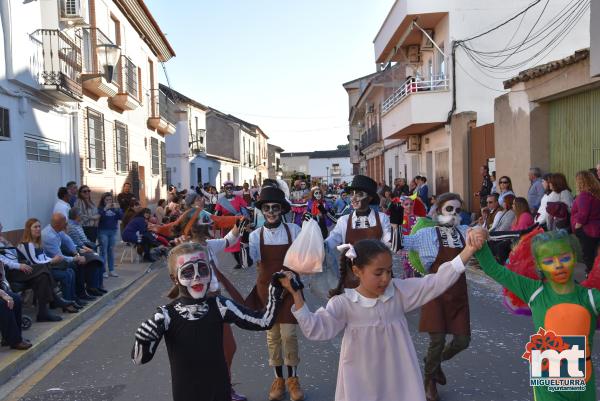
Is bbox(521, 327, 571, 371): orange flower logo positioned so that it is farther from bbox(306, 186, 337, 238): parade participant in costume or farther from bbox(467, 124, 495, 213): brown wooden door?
bbox(467, 124, 495, 213): brown wooden door

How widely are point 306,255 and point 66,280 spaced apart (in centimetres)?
548

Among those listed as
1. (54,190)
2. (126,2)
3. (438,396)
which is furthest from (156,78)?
(438,396)

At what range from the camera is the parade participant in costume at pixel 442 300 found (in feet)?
15.5

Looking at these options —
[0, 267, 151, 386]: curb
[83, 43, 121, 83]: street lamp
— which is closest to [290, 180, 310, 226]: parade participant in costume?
[0, 267, 151, 386]: curb

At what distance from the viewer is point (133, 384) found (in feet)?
17.8

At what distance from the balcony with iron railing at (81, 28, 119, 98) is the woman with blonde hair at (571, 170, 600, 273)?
11.8 meters

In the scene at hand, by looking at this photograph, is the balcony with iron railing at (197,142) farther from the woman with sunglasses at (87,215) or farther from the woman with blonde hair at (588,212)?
the woman with blonde hair at (588,212)

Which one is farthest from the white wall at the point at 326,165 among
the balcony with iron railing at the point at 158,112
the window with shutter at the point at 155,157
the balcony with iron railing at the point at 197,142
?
the window with shutter at the point at 155,157

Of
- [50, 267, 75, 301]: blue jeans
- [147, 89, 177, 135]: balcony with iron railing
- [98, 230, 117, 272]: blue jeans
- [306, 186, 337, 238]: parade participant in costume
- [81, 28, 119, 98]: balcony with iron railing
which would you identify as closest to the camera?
[50, 267, 75, 301]: blue jeans

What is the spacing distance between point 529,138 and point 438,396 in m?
9.60

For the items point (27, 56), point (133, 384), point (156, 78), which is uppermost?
point (156, 78)

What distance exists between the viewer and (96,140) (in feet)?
55.8

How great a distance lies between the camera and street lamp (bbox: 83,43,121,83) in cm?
1634

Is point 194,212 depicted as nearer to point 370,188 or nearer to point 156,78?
point 370,188
